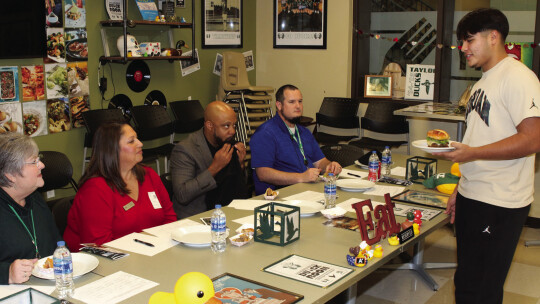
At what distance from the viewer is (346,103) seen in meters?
7.05

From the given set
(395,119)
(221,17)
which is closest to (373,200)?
(395,119)

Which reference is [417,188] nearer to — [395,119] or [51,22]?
[395,119]

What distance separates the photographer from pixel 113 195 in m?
2.86

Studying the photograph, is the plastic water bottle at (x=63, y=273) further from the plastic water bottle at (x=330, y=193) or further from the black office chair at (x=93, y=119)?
the black office chair at (x=93, y=119)

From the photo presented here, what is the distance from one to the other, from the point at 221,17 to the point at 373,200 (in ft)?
15.5

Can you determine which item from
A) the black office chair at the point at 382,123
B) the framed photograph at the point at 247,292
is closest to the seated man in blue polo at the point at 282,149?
the framed photograph at the point at 247,292

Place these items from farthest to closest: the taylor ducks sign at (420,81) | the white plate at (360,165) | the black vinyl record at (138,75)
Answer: the taylor ducks sign at (420,81)
the black vinyl record at (138,75)
the white plate at (360,165)

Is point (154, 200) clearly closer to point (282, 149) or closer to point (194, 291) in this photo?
point (282, 149)

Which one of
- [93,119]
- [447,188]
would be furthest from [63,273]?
[93,119]

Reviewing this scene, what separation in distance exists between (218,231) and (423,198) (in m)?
1.46

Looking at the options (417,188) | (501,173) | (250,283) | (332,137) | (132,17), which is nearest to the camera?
(250,283)

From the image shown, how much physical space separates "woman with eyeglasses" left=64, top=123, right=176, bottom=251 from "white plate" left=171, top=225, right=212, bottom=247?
409 millimetres

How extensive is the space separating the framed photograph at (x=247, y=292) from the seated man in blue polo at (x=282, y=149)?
5.64ft

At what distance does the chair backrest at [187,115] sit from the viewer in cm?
659
